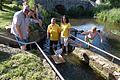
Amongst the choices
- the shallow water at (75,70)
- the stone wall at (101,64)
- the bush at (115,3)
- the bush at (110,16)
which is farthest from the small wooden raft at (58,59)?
the bush at (115,3)

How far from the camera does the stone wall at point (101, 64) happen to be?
12726mm

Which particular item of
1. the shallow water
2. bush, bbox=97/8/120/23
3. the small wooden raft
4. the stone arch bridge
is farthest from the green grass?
the stone arch bridge

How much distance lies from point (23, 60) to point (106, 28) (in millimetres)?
23397

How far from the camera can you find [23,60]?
1055cm

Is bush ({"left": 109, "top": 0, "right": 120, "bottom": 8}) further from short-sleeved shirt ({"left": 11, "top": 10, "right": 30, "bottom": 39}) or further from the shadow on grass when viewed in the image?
the shadow on grass

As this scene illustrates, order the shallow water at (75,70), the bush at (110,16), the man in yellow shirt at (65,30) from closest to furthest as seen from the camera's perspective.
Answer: the shallow water at (75,70) < the man in yellow shirt at (65,30) < the bush at (110,16)

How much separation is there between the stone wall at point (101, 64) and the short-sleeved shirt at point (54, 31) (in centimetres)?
179

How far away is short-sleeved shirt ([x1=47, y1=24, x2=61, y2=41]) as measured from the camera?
14.1m

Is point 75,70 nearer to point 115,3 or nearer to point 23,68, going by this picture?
point 23,68

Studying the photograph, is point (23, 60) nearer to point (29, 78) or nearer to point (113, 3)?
point (29, 78)

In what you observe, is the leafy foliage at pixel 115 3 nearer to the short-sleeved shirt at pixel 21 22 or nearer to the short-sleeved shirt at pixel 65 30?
the short-sleeved shirt at pixel 65 30

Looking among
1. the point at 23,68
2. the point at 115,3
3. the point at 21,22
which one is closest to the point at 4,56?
the point at 23,68

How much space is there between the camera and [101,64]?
1346cm

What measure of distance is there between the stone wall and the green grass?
3675 millimetres
